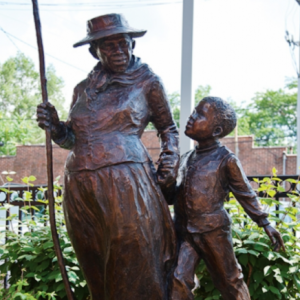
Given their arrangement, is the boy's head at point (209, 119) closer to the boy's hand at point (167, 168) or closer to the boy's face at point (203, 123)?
the boy's face at point (203, 123)

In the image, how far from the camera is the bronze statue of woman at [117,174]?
6.82 feet

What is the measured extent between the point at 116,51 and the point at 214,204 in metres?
0.87

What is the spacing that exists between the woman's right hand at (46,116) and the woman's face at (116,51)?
339mm

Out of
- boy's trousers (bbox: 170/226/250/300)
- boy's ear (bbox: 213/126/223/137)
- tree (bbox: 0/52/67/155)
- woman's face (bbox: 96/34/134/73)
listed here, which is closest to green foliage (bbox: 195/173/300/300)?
boy's trousers (bbox: 170/226/250/300)

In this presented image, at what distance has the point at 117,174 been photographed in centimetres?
208

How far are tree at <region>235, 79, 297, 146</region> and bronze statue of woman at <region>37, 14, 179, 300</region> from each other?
15575 millimetres

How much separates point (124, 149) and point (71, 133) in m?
0.31

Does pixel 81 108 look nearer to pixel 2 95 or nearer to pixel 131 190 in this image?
pixel 131 190

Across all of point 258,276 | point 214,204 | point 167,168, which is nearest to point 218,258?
point 214,204

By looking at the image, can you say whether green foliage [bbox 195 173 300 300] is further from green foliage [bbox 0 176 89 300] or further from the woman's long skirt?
the woman's long skirt

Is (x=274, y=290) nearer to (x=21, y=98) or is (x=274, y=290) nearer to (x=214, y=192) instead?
(x=214, y=192)

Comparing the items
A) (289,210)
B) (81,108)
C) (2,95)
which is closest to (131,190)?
(81,108)

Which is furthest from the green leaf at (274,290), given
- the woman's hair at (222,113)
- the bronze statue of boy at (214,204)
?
the woman's hair at (222,113)

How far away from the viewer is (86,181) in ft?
6.88
